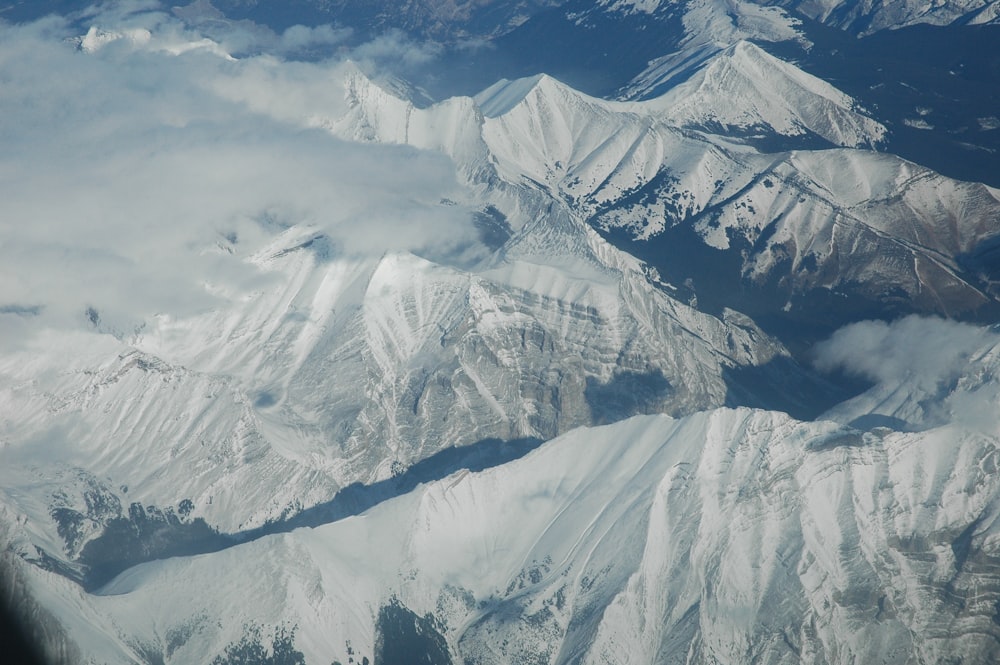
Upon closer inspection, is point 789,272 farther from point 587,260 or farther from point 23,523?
point 23,523

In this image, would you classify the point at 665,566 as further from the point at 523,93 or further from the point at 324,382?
the point at 523,93

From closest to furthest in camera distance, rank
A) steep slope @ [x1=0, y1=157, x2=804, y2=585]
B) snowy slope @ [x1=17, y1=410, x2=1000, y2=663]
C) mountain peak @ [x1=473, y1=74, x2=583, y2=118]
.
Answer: snowy slope @ [x1=17, y1=410, x2=1000, y2=663] → steep slope @ [x1=0, y1=157, x2=804, y2=585] → mountain peak @ [x1=473, y1=74, x2=583, y2=118]

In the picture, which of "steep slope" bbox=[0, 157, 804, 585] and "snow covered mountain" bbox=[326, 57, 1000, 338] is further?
"snow covered mountain" bbox=[326, 57, 1000, 338]

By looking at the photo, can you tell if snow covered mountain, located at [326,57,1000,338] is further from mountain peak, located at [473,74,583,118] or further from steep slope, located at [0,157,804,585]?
steep slope, located at [0,157,804,585]

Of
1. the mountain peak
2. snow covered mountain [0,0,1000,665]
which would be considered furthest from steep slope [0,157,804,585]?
the mountain peak

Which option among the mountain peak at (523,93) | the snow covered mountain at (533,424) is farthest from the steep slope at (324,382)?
the mountain peak at (523,93)

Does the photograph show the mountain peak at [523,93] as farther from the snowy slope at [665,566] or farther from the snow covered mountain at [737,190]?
the snowy slope at [665,566]

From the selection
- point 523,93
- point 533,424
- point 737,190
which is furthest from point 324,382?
point 523,93

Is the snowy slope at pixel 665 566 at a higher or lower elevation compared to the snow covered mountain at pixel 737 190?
higher

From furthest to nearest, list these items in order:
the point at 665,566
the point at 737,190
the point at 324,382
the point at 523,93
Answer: the point at 523,93
the point at 737,190
the point at 324,382
the point at 665,566

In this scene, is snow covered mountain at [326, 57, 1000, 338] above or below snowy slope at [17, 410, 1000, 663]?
below
